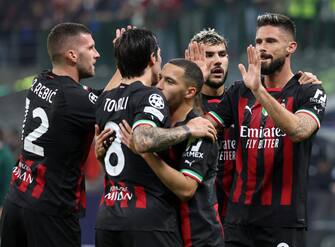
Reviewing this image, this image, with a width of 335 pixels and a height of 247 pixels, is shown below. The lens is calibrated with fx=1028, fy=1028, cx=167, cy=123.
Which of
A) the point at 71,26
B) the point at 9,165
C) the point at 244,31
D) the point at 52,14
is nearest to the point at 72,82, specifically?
the point at 71,26

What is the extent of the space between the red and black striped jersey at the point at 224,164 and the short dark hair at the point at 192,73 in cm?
138

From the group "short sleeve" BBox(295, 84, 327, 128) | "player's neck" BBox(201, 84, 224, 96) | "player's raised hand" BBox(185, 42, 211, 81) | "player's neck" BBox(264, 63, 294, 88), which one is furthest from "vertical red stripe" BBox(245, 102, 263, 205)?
"player's neck" BBox(201, 84, 224, 96)

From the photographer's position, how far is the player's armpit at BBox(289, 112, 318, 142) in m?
7.33

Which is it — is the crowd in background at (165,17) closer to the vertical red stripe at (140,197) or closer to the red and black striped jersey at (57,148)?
the red and black striped jersey at (57,148)

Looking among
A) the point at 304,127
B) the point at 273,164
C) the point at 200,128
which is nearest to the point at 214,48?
the point at 273,164

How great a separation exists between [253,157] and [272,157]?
6.3 inches

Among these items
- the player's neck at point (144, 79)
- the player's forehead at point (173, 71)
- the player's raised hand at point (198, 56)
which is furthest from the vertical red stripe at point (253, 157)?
the player's neck at point (144, 79)

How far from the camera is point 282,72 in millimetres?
7848

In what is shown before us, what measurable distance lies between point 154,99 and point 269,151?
1.36m

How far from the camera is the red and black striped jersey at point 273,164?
25.2ft

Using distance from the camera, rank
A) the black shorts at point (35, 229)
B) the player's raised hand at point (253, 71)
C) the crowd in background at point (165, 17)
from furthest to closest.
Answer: the crowd in background at point (165, 17) < the black shorts at point (35, 229) < the player's raised hand at point (253, 71)

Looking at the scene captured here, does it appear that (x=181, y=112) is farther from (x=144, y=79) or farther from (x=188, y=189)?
(x=188, y=189)

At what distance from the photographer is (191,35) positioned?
17297 mm

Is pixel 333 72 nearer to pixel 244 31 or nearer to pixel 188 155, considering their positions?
pixel 244 31
